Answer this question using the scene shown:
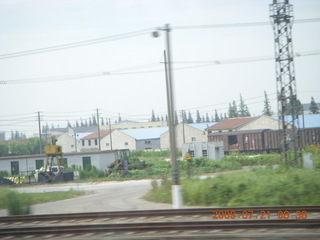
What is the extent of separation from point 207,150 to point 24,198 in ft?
86.2

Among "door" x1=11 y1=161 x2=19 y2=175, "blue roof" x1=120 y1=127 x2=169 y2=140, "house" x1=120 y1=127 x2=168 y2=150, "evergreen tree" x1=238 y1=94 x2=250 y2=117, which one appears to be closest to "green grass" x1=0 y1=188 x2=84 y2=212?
"door" x1=11 y1=161 x2=19 y2=175

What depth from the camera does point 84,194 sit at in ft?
70.8

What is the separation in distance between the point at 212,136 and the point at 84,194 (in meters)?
31.0

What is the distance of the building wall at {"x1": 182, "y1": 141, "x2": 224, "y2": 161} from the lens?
130 feet

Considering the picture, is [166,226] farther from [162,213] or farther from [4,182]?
[4,182]

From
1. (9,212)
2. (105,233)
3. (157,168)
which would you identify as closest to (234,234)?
(105,233)

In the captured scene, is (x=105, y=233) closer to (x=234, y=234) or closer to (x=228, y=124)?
(x=234, y=234)

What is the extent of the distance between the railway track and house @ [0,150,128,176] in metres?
22.9

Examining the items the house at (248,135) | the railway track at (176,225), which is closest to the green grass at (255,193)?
the railway track at (176,225)

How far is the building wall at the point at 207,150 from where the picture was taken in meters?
39.6

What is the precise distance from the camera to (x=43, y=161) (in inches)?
1442

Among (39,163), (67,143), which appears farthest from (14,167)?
(67,143)

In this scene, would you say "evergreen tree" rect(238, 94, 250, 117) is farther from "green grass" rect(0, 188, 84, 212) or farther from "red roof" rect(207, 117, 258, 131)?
"green grass" rect(0, 188, 84, 212)

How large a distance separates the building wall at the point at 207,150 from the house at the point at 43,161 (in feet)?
27.4
